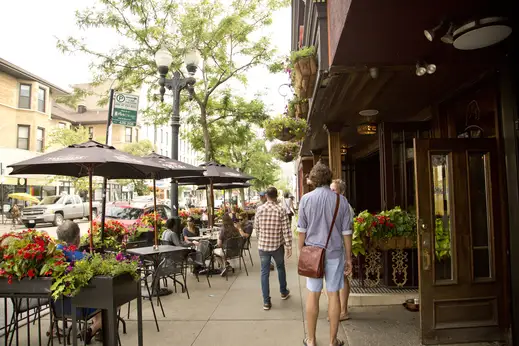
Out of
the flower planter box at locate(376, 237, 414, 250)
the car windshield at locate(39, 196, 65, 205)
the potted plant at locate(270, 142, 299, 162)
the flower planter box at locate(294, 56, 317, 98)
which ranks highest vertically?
the flower planter box at locate(294, 56, 317, 98)

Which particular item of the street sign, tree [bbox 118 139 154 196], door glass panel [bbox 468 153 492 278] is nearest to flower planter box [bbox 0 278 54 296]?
door glass panel [bbox 468 153 492 278]

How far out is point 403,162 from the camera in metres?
7.04

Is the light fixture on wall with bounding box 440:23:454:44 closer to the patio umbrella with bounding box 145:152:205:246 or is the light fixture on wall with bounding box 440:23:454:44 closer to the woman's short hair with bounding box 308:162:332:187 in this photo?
the woman's short hair with bounding box 308:162:332:187

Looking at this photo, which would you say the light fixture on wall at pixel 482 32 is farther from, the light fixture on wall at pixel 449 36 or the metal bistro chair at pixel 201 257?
the metal bistro chair at pixel 201 257

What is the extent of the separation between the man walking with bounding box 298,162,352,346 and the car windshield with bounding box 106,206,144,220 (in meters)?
10.4

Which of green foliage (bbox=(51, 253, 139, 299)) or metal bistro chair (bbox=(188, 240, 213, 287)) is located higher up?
green foliage (bbox=(51, 253, 139, 299))

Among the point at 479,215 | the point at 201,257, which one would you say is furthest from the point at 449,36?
the point at 201,257

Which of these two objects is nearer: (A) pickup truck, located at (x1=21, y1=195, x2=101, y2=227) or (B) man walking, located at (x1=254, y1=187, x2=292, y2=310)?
(B) man walking, located at (x1=254, y1=187, x2=292, y2=310)

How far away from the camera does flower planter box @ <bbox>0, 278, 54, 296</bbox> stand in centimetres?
350

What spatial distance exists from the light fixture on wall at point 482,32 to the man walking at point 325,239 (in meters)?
1.77

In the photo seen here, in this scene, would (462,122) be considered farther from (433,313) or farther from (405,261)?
(433,313)

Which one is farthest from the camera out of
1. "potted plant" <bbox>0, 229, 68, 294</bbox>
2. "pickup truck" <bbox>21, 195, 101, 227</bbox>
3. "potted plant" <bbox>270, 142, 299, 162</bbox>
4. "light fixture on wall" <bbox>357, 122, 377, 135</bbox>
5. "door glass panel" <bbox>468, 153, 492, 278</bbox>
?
"pickup truck" <bbox>21, 195, 101, 227</bbox>

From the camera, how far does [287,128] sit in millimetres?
8070

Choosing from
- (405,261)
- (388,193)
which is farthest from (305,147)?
(405,261)
